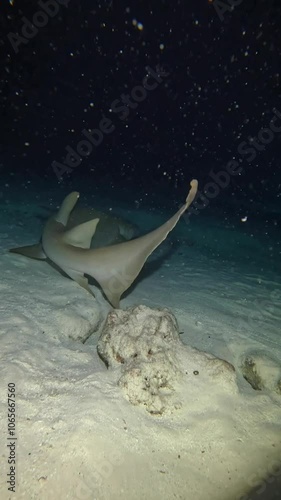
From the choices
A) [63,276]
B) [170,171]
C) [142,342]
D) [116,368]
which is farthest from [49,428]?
[170,171]

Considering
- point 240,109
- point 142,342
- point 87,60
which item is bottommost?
point 142,342

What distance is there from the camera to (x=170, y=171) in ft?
119

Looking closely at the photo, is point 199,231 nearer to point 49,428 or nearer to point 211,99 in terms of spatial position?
point 49,428

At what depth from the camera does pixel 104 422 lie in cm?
246

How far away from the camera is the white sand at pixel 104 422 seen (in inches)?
81.7

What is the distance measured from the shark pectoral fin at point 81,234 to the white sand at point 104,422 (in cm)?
90

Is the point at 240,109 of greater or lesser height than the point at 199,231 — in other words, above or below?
above

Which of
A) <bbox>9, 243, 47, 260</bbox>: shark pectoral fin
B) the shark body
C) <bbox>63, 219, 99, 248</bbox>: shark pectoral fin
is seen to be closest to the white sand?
the shark body

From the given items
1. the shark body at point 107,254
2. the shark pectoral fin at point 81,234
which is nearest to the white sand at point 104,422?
the shark body at point 107,254

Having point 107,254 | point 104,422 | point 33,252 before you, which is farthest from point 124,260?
point 33,252

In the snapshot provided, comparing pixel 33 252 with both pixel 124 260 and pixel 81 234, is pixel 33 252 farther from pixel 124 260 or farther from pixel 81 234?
pixel 124 260

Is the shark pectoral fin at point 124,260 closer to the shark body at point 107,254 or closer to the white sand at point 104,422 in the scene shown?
the shark body at point 107,254

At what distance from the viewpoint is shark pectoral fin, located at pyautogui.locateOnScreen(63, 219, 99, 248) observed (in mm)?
4828

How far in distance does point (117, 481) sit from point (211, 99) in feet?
186
